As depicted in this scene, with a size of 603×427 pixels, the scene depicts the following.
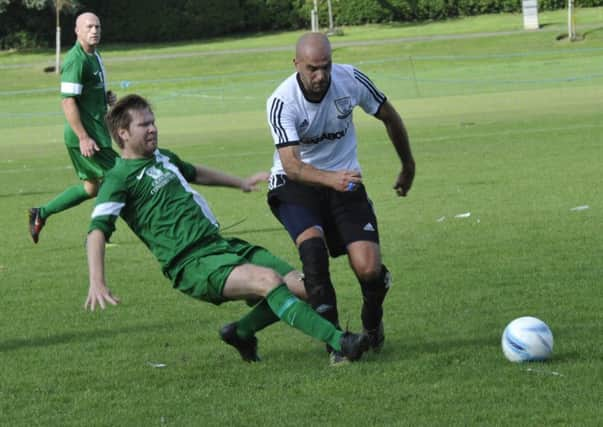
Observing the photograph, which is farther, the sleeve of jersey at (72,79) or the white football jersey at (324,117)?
the sleeve of jersey at (72,79)

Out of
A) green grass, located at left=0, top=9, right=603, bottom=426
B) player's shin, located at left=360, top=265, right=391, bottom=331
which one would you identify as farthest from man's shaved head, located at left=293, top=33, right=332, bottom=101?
green grass, located at left=0, top=9, right=603, bottom=426

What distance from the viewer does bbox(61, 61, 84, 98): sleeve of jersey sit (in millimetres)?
12125

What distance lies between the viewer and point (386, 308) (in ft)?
27.8

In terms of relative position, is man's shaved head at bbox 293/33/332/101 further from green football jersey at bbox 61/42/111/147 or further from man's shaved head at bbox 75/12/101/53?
green football jersey at bbox 61/42/111/147

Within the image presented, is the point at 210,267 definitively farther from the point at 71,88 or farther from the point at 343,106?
the point at 71,88

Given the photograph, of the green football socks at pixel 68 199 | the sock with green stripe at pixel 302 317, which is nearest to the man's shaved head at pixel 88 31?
the green football socks at pixel 68 199

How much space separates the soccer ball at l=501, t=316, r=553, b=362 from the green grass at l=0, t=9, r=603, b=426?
8cm

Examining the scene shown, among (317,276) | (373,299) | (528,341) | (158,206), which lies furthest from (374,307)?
(158,206)

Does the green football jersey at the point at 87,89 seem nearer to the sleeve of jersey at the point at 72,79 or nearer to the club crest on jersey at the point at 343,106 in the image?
the sleeve of jersey at the point at 72,79

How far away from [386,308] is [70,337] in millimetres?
2096

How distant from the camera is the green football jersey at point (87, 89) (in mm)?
12148

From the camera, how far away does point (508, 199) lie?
13.9 metres

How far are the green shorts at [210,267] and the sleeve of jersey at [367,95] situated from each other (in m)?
1.19

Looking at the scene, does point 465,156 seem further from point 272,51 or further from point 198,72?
point 272,51
